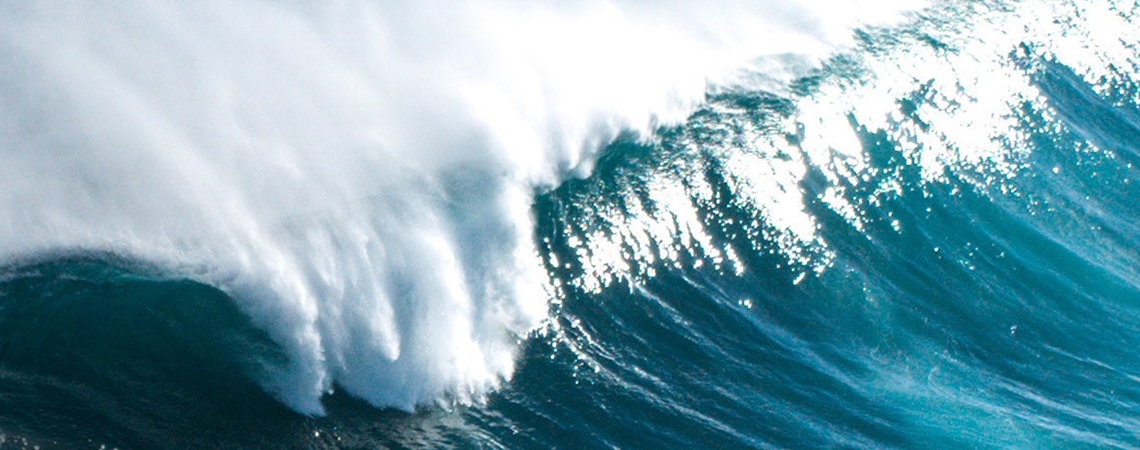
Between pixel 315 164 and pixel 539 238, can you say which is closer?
pixel 315 164

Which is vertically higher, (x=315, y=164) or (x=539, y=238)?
(x=539, y=238)

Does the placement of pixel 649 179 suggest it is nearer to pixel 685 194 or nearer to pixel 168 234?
pixel 685 194

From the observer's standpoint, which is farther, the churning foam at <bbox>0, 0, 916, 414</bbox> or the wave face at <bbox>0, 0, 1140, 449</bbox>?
the churning foam at <bbox>0, 0, 916, 414</bbox>

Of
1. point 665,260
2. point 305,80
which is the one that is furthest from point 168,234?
point 665,260
